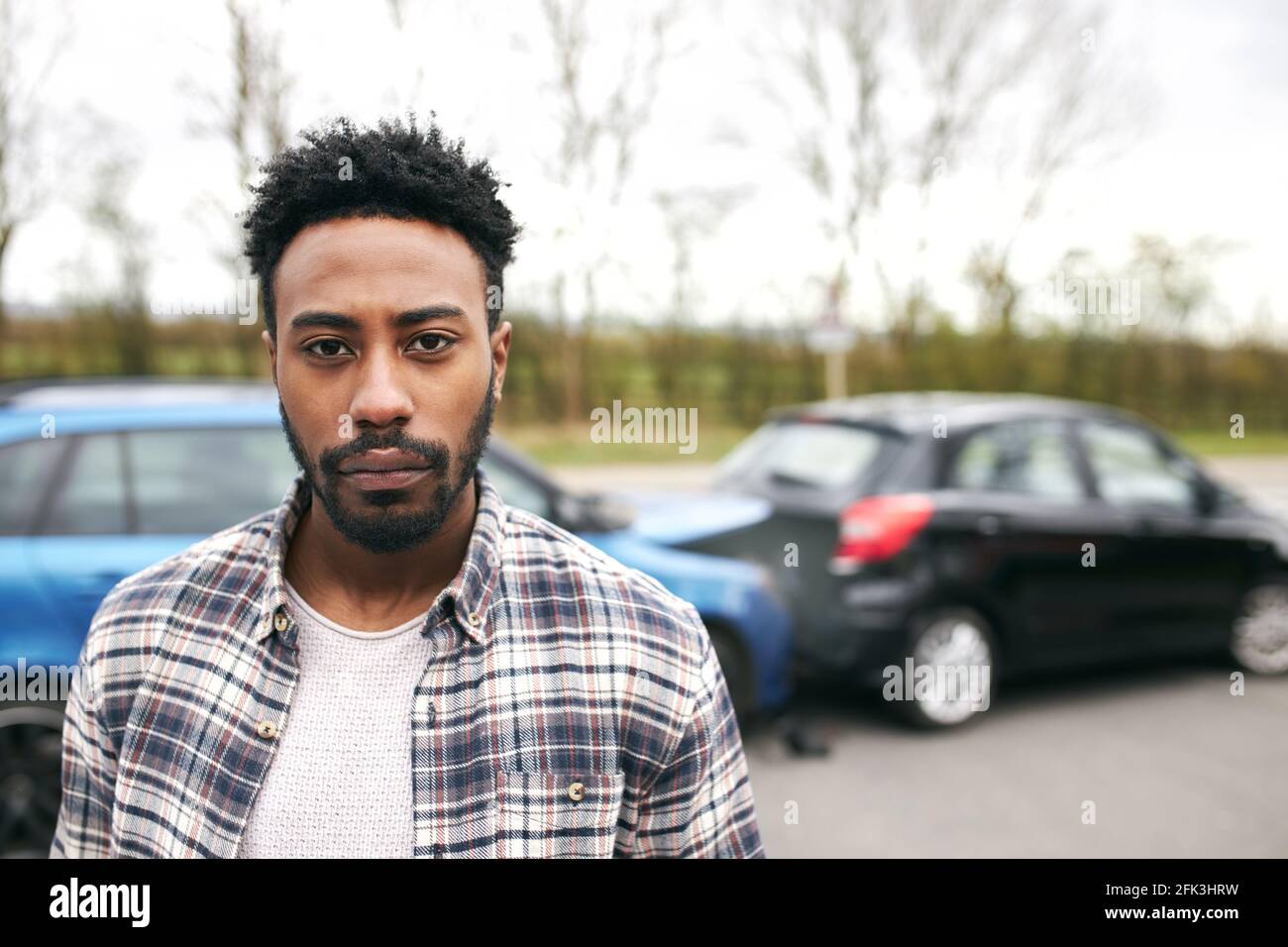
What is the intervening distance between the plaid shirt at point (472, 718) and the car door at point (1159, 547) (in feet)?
15.8

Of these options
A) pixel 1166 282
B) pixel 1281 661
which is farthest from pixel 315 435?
pixel 1166 282

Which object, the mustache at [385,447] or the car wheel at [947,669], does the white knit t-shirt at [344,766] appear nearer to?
the mustache at [385,447]

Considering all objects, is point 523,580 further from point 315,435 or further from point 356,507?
point 315,435

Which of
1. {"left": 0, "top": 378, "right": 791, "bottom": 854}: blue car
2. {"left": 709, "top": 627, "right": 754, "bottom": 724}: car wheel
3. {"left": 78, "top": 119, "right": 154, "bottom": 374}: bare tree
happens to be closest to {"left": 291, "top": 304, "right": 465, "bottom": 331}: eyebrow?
{"left": 0, "top": 378, "right": 791, "bottom": 854}: blue car

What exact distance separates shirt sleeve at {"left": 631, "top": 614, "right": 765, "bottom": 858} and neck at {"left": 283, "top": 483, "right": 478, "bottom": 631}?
1.37ft

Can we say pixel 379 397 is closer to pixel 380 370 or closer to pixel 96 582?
pixel 380 370

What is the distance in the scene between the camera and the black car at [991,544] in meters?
4.98

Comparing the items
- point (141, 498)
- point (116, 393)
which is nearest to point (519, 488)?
point (141, 498)

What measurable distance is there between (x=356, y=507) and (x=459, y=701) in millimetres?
317

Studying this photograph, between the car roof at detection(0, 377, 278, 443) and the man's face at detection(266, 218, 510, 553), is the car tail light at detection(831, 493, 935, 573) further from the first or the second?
the man's face at detection(266, 218, 510, 553)

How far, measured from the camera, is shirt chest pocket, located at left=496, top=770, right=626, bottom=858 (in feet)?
4.26

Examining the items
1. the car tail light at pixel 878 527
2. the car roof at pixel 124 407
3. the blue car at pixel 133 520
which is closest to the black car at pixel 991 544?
the car tail light at pixel 878 527

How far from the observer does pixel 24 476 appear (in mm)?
3561

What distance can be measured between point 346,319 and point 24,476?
2.96m
